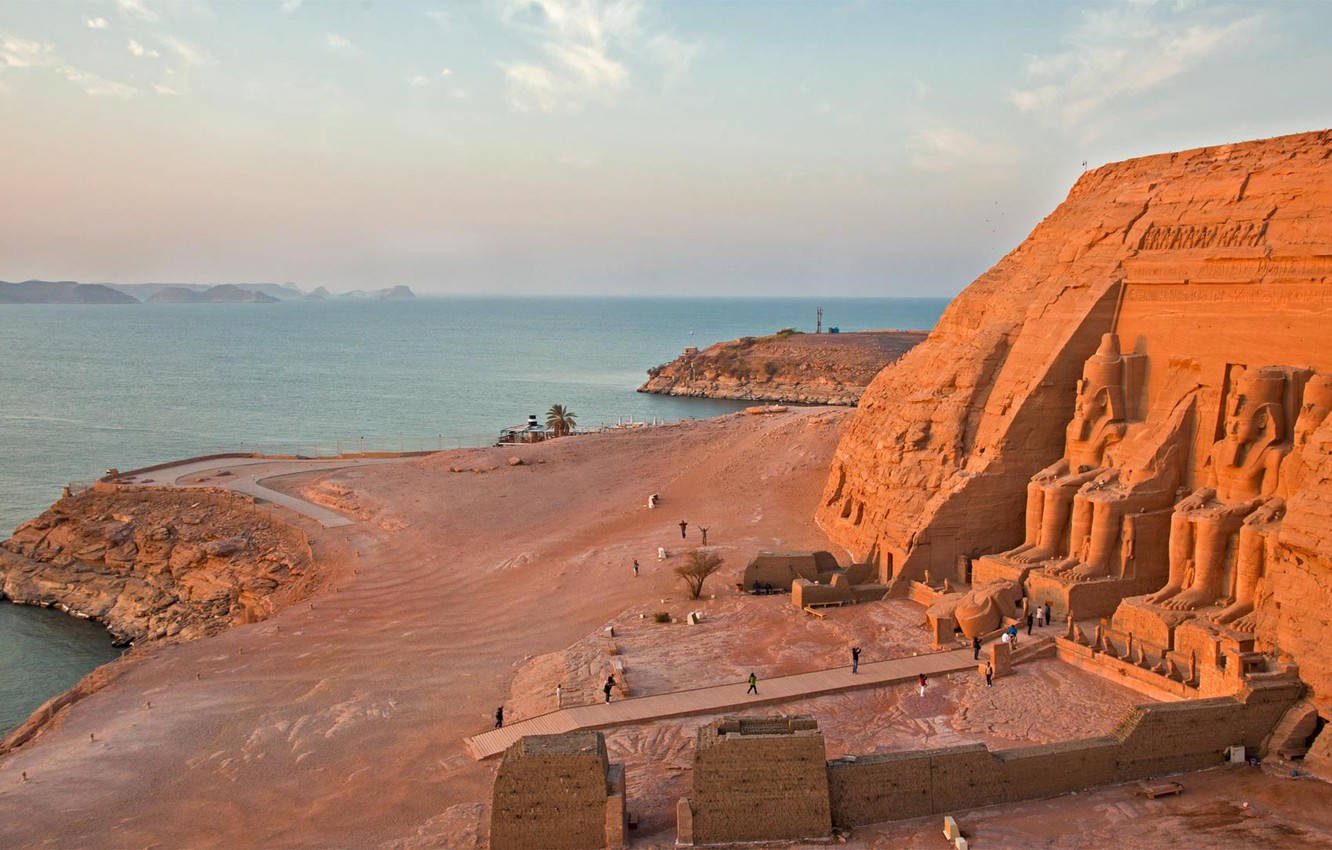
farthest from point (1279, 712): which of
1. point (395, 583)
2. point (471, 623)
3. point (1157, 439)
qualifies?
point (395, 583)

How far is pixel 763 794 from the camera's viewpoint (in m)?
15.3

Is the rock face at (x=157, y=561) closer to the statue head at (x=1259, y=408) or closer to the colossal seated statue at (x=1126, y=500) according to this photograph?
the colossal seated statue at (x=1126, y=500)

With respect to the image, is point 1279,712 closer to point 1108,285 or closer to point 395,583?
point 1108,285

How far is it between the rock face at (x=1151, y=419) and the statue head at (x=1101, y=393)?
0.06 m

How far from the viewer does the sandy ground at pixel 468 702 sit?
53.5 feet

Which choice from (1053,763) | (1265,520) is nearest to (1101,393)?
(1265,520)

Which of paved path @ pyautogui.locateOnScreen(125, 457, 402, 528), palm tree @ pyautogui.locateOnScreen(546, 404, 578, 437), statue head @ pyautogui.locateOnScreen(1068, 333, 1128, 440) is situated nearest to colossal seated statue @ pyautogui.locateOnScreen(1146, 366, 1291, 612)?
statue head @ pyautogui.locateOnScreen(1068, 333, 1128, 440)

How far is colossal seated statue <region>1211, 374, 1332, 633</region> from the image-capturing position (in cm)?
1961

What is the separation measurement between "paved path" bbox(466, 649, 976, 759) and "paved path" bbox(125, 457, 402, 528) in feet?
68.8

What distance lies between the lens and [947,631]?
22594mm

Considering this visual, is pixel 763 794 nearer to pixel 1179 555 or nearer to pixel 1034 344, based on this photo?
pixel 1179 555

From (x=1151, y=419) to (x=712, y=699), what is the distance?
1310 centimetres

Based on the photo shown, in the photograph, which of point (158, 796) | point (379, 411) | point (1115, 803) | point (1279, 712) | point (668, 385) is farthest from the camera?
point (668, 385)

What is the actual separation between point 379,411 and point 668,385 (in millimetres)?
30373
